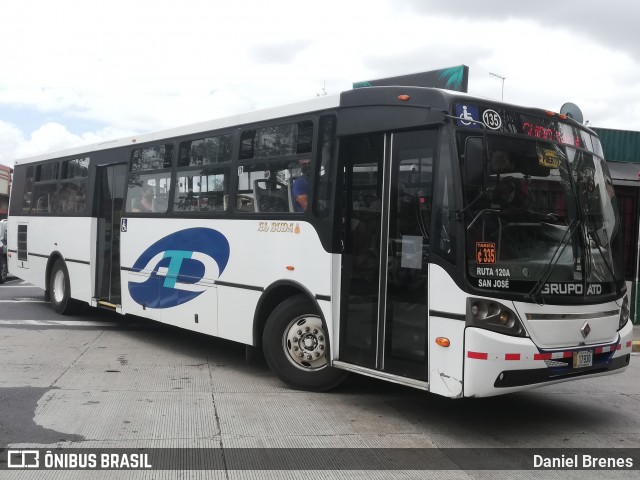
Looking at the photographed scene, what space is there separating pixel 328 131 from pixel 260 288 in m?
1.97

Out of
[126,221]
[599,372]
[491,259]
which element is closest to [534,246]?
[491,259]

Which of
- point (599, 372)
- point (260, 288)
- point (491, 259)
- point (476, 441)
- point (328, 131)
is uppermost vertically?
point (328, 131)

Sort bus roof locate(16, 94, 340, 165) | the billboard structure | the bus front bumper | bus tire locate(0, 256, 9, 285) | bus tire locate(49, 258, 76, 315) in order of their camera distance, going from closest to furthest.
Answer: the bus front bumper → bus roof locate(16, 94, 340, 165) → the billboard structure → bus tire locate(49, 258, 76, 315) → bus tire locate(0, 256, 9, 285)

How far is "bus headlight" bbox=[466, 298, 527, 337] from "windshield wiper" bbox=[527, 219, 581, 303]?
0.83ft

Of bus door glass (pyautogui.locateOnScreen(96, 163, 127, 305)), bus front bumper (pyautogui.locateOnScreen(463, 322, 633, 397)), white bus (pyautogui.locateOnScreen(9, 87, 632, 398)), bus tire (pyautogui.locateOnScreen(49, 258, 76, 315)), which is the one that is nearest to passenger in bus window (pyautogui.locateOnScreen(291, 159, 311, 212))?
white bus (pyautogui.locateOnScreen(9, 87, 632, 398))

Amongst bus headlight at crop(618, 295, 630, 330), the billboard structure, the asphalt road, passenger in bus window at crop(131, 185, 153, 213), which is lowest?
the asphalt road

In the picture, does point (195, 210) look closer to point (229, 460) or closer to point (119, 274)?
point (119, 274)

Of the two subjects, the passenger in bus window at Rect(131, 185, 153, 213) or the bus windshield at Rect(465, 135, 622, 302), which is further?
the passenger in bus window at Rect(131, 185, 153, 213)

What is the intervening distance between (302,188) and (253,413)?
7.75 feet

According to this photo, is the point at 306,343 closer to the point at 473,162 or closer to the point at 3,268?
the point at 473,162

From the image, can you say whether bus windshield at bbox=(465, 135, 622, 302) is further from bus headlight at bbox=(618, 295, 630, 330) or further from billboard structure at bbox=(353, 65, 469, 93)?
billboard structure at bbox=(353, 65, 469, 93)

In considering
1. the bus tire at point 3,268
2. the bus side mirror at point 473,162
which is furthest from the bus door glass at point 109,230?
the bus tire at point 3,268

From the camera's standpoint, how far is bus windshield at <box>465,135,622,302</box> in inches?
223

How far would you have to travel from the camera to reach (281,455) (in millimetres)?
5336
